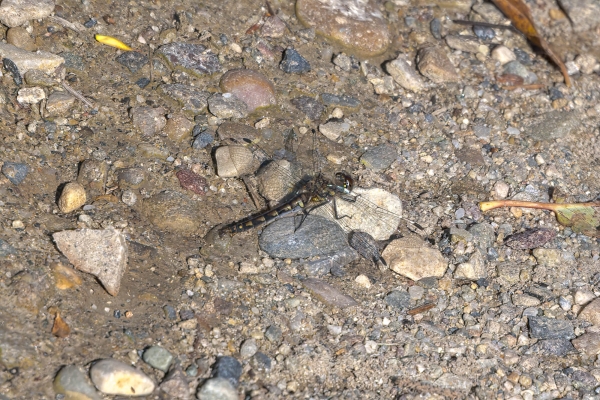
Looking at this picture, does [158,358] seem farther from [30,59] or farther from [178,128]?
[30,59]

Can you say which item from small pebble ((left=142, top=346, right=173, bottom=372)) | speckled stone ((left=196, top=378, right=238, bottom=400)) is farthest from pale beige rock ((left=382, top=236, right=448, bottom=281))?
small pebble ((left=142, top=346, right=173, bottom=372))

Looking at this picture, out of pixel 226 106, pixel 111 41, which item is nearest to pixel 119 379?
pixel 226 106

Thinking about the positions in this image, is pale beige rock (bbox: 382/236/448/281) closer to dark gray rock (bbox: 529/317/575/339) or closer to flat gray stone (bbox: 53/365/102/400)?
dark gray rock (bbox: 529/317/575/339)

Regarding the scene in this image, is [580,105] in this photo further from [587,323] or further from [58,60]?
[58,60]

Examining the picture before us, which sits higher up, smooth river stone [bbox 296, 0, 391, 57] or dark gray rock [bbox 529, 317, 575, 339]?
smooth river stone [bbox 296, 0, 391, 57]

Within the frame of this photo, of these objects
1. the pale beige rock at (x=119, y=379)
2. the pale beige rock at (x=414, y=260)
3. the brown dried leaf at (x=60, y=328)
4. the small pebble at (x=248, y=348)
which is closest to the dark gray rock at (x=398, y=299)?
the pale beige rock at (x=414, y=260)

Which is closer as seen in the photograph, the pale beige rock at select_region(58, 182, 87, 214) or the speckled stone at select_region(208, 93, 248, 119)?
the pale beige rock at select_region(58, 182, 87, 214)

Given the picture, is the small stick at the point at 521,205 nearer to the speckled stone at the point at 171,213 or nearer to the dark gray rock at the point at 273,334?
the dark gray rock at the point at 273,334
